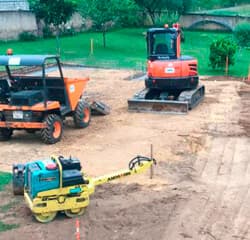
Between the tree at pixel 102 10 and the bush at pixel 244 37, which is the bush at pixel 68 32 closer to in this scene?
the tree at pixel 102 10

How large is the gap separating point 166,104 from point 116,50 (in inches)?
680

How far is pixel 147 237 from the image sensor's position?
930 centimetres

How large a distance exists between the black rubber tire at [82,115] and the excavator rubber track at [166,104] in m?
2.33

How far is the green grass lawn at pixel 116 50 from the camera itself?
28.9 meters

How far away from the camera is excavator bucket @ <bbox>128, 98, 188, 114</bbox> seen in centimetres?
1783

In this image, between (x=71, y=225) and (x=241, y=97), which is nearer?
(x=71, y=225)

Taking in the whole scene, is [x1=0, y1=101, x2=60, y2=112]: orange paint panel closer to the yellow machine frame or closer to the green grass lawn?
the yellow machine frame

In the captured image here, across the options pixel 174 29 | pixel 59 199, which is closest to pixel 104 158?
pixel 59 199

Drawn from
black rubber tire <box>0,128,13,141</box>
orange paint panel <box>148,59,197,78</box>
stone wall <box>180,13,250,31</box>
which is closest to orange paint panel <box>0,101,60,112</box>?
black rubber tire <box>0,128,13,141</box>

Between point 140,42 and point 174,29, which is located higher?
point 174,29

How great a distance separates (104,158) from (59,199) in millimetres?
3685

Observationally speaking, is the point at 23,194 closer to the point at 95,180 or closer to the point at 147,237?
the point at 95,180

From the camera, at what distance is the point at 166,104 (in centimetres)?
1803

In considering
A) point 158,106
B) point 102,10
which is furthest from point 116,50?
point 158,106
